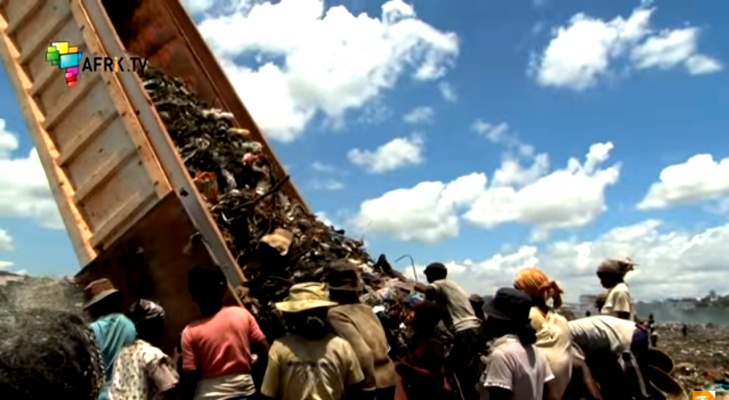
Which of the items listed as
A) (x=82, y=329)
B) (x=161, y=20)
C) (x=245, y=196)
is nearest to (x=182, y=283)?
(x=245, y=196)

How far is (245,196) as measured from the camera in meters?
4.37

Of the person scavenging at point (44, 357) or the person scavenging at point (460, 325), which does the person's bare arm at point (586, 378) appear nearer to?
the person scavenging at point (460, 325)

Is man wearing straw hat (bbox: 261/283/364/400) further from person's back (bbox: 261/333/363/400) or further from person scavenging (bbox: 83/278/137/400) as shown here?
person scavenging (bbox: 83/278/137/400)

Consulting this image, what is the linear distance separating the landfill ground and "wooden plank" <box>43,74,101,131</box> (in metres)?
5.09

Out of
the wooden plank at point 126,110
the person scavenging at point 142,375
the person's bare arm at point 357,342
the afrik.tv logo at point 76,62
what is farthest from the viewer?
the afrik.tv logo at point 76,62

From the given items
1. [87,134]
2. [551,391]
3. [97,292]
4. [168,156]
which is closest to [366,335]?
[551,391]

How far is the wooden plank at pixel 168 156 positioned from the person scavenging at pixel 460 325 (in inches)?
47.2

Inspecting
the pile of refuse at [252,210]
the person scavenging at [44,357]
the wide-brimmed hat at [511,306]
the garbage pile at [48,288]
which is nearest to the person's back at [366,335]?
the pile of refuse at [252,210]

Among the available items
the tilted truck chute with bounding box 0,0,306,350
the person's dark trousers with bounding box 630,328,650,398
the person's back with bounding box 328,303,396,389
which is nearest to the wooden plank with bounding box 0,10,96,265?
the tilted truck chute with bounding box 0,0,306,350

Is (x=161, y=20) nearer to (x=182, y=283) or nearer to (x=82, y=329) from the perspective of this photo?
(x=182, y=283)

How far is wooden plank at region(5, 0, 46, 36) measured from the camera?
524 centimetres

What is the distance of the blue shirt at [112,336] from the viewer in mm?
2861

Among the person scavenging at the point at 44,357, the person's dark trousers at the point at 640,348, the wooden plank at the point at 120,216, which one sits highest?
the wooden plank at the point at 120,216

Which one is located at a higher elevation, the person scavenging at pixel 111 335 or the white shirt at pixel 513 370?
the person scavenging at pixel 111 335
